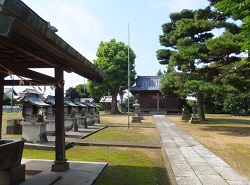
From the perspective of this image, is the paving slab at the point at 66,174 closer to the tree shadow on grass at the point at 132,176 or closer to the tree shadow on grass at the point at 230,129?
the tree shadow on grass at the point at 132,176

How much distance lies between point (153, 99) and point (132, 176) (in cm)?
3547

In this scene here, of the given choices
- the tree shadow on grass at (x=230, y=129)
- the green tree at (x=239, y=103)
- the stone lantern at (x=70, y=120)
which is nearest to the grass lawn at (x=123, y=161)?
the stone lantern at (x=70, y=120)

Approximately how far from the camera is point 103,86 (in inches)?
1542

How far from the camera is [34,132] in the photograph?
10570 millimetres

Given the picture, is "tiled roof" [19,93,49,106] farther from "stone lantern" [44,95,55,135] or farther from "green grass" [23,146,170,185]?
"green grass" [23,146,170,185]

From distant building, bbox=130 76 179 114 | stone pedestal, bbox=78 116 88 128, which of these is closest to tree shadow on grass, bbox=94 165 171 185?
stone pedestal, bbox=78 116 88 128

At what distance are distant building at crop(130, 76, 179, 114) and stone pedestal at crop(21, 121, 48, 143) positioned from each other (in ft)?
→ 101

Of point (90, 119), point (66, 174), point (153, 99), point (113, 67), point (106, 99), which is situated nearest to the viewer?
point (66, 174)

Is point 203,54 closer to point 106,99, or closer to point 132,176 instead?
point 132,176

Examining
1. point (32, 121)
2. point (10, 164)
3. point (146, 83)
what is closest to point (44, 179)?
point (10, 164)

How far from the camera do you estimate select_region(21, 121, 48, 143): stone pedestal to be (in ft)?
34.4

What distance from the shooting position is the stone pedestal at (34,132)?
413 inches

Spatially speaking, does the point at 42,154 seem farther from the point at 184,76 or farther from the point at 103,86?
the point at 103,86

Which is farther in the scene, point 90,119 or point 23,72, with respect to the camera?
point 90,119
